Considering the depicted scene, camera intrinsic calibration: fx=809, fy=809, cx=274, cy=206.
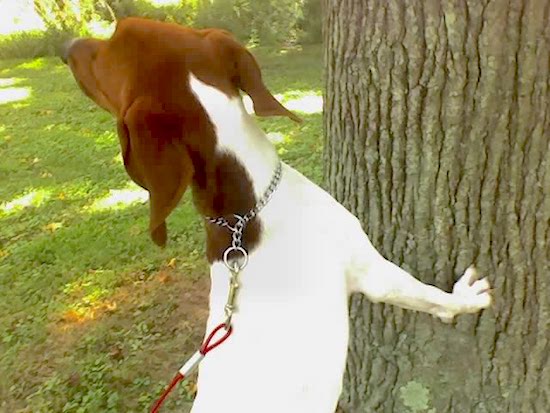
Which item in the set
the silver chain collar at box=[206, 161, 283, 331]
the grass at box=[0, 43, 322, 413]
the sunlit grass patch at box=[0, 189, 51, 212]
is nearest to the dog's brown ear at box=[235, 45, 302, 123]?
the silver chain collar at box=[206, 161, 283, 331]

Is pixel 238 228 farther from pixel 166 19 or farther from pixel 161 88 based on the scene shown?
pixel 166 19

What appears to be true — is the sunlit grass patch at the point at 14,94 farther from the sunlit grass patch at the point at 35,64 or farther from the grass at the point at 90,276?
the grass at the point at 90,276

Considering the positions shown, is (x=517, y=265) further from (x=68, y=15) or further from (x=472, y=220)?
(x=68, y=15)

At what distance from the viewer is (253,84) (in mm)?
2211

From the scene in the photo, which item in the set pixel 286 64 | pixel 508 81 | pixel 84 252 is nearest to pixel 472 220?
pixel 508 81

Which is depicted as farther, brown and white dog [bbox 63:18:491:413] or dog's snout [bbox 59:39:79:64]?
dog's snout [bbox 59:39:79:64]

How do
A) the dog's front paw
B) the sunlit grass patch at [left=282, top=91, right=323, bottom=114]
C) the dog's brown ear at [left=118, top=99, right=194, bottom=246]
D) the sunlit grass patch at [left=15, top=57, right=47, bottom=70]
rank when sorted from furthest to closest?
the sunlit grass patch at [left=15, top=57, right=47, bottom=70] → the sunlit grass patch at [left=282, top=91, right=323, bottom=114] → the dog's front paw → the dog's brown ear at [left=118, top=99, right=194, bottom=246]

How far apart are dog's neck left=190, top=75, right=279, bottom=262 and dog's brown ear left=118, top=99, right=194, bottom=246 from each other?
12 cm

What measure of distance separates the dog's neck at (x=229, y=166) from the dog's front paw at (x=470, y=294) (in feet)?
2.50

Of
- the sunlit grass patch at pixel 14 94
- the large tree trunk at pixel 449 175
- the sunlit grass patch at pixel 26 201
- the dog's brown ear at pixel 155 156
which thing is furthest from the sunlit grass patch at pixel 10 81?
the dog's brown ear at pixel 155 156

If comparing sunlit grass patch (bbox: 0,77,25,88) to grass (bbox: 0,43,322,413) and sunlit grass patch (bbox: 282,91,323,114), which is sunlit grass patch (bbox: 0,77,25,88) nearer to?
grass (bbox: 0,43,322,413)

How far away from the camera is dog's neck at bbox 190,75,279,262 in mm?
2133

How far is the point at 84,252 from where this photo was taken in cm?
484

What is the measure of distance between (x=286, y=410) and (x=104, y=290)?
2.48 metres
